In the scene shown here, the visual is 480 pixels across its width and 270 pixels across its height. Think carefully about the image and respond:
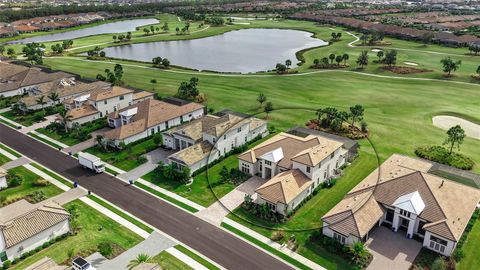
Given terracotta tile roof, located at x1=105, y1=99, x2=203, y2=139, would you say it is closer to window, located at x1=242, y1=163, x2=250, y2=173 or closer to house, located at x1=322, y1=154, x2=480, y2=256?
window, located at x1=242, y1=163, x2=250, y2=173

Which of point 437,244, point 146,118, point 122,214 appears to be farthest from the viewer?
point 146,118

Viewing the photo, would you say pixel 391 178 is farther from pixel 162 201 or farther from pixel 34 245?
pixel 34 245

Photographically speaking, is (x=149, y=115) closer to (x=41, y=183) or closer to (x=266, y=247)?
(x=41, y=183)

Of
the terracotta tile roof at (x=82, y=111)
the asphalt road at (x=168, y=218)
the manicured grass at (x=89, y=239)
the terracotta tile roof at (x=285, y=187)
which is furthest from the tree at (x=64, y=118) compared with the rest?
the terracotta tile roof at (x=285, y=187)

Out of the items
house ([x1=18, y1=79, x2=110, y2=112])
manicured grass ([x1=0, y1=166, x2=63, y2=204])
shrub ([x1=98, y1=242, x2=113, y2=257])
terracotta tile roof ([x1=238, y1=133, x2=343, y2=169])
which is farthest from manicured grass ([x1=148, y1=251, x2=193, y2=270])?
house ([x1=18, y1=79, x2=110, y2=112])

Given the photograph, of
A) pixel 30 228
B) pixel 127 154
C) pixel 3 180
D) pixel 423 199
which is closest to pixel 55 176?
pixel 3 180

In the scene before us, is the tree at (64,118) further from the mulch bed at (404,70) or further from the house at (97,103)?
the mulch bed at (404,70)

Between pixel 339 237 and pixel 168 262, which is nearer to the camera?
pixel 168 262
